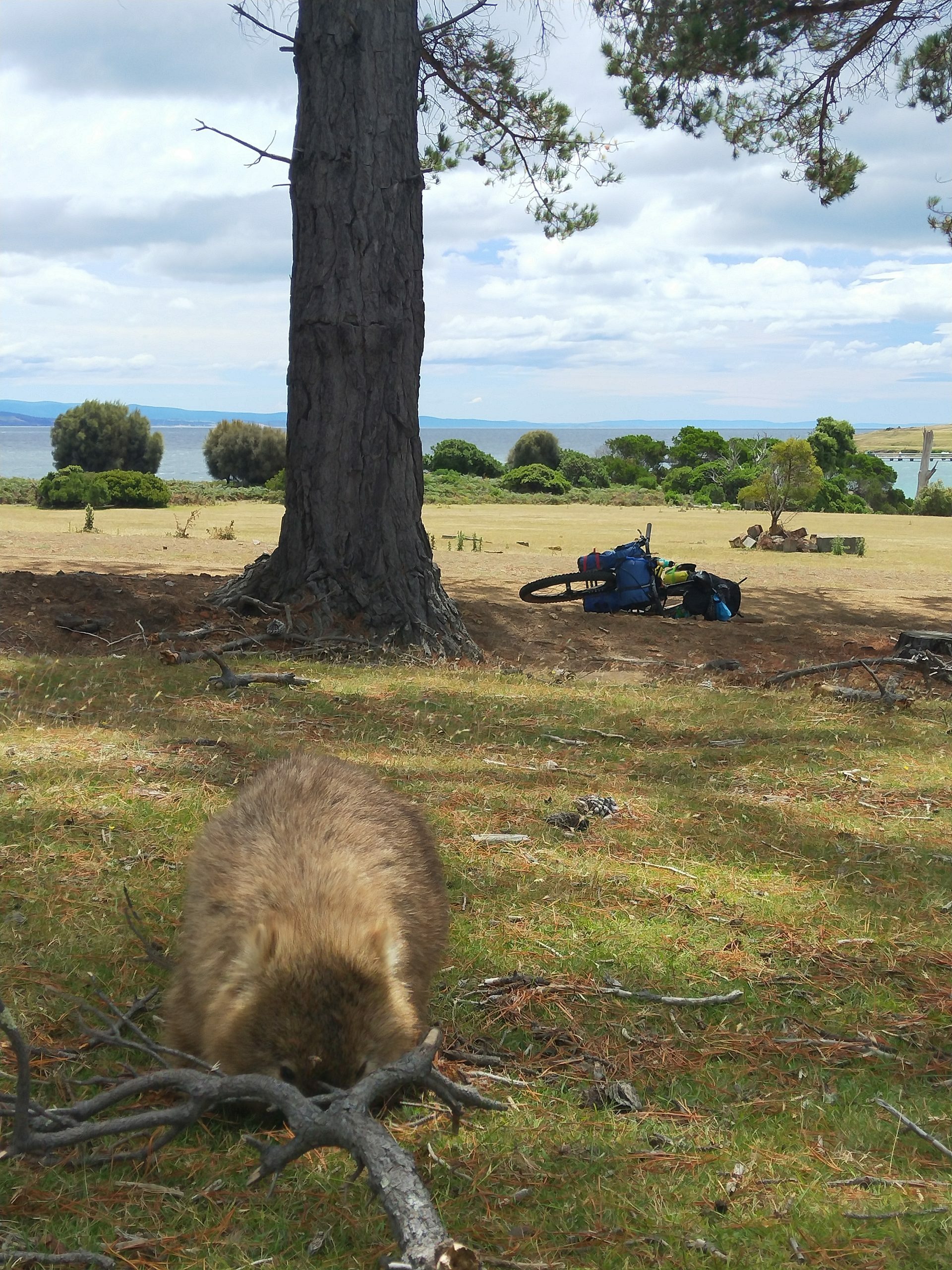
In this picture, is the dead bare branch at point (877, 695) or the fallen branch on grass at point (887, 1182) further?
the dead bare branch at point (877, 695)

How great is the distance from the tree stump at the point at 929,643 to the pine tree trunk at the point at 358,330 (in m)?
4.18

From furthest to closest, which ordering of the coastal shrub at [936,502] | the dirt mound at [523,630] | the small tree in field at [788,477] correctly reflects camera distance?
the coastal shrub at [936,502] < the small tree in field at [788,477] < the dirt mound at [523,630]

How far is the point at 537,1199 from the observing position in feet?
8.08

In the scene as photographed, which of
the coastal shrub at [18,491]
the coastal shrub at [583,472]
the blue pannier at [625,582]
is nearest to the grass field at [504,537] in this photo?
the coastal shrub at [18,491]

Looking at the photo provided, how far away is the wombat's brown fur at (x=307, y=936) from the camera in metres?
2.72

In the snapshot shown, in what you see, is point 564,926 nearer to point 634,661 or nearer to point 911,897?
point 911,897

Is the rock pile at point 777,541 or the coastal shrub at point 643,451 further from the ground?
the coastal shrub at point 643,451

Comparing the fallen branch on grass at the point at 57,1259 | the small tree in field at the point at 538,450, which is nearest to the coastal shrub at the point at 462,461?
the small tree in field at the point at 538,450

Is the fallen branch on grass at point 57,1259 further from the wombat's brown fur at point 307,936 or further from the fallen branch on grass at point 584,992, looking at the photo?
the fallen branch on grass at point 584,992

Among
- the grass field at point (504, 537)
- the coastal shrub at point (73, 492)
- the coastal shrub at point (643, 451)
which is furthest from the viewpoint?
the coastal shrub at point (643, 451)

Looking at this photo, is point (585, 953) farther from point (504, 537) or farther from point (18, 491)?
point (18, 491)

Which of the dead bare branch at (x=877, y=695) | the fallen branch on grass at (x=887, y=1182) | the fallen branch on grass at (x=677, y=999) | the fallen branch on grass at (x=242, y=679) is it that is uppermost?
the fallen branch on grass at (x=242, y=679)

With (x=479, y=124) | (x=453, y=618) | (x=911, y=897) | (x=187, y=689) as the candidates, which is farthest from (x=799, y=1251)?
(x=479, y=124)

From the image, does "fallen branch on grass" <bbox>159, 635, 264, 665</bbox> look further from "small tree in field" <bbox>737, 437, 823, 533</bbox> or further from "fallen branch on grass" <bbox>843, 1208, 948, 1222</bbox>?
"small tree in field" <bbox>737, 437, 823, 533</bbox>
